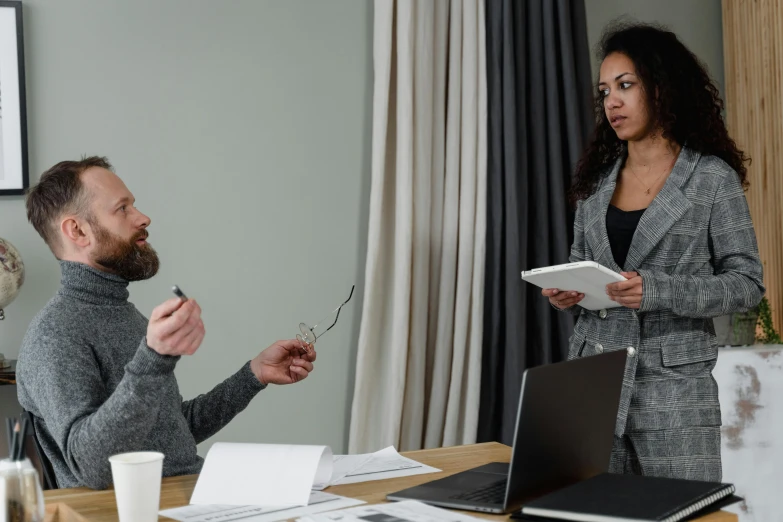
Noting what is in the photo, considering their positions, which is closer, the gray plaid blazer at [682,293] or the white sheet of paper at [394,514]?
the white sheet of paper at [394,514]

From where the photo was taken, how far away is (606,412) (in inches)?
50.4

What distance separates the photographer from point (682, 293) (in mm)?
1786

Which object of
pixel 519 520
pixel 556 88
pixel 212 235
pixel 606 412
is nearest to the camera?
pixel 519 520

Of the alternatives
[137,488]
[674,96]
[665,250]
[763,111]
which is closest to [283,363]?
[137,488]

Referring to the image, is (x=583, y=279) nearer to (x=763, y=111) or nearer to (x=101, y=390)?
(x=101, y=390)

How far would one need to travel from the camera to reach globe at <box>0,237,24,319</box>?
2.29 metres

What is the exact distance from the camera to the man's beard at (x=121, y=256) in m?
1.72

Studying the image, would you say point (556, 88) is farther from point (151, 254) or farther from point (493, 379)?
point (151, 254)

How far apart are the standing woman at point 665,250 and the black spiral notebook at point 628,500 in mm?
628

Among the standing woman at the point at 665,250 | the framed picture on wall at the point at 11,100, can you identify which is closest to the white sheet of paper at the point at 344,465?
the standing woman at the point at 665,250

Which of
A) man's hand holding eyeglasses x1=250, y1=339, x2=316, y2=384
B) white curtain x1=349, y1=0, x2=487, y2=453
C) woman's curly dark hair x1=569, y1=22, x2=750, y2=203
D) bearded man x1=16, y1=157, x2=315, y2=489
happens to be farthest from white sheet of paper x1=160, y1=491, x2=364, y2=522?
white curtain x1=349, y1=0, x2=487, y2=453

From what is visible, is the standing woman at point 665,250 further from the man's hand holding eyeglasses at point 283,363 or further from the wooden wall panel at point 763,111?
the wooden wall panel at point 763,111

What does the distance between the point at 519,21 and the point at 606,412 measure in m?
1.97

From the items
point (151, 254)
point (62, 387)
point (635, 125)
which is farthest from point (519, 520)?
point (635, 125)
